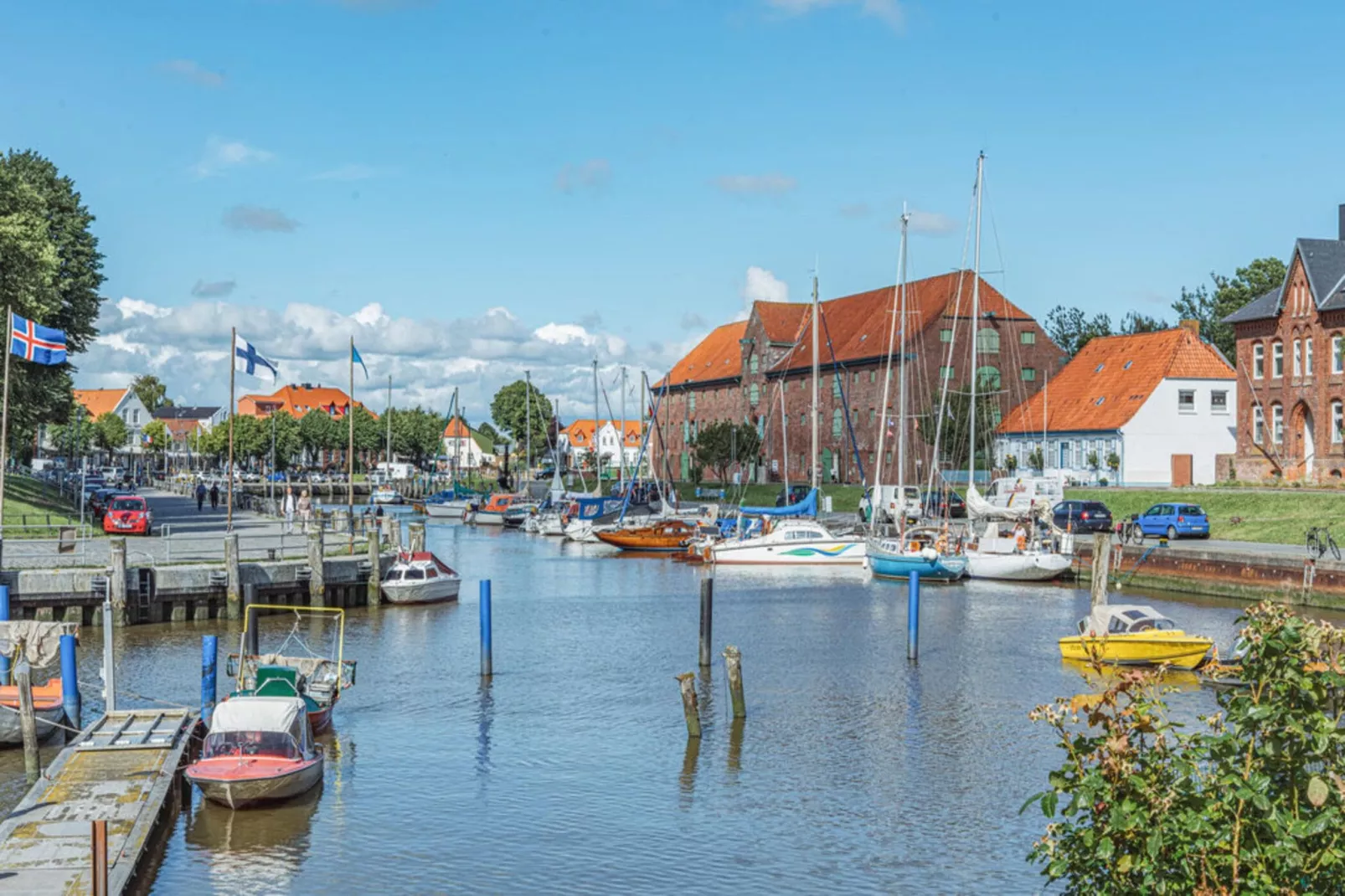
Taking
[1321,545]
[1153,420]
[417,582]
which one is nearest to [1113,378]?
[1153,420]

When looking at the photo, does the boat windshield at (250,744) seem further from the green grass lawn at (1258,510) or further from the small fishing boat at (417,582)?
the green grass lawn at (1258,510)

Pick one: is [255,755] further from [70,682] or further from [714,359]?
[714,359]

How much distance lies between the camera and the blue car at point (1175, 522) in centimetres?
6384

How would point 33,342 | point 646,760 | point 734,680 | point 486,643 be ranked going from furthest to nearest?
point 33,342, point 486,643, point 734,680, point 646,760

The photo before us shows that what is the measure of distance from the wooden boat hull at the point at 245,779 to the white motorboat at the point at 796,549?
147 ft

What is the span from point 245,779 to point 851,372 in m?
97.4

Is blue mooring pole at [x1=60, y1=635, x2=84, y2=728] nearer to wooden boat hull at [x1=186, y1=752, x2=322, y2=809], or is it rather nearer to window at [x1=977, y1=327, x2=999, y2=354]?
wooden boat hull at [x1=186, y1=752, x2=322, y2=809]

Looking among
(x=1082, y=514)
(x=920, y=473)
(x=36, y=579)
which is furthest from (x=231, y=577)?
(x=920, y=473)

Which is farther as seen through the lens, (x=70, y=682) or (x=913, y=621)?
(x=913, y=621)

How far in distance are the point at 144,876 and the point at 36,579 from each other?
2478cm

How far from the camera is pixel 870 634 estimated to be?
149 ft

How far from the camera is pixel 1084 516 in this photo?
232 ft

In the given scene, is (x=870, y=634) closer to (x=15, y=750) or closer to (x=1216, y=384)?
(x=15, y=750)

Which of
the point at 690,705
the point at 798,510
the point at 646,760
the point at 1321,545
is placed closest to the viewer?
the point at 646,760
